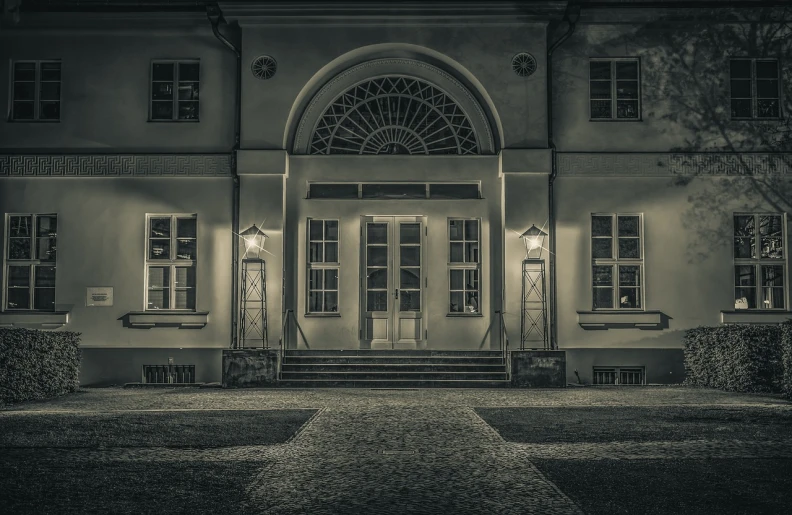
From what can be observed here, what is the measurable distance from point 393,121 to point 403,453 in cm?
1054

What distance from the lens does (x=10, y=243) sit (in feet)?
58.3

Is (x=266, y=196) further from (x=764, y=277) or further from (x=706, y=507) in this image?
(x=706, y=507)

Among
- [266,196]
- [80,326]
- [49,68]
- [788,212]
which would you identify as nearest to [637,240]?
[788,212]

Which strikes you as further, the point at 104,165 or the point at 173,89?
the point at 173,89

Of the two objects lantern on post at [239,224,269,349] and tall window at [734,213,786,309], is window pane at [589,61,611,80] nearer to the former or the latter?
tall window at [734,213,786,309]

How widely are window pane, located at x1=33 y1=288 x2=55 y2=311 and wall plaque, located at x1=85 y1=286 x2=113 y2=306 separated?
757 mm

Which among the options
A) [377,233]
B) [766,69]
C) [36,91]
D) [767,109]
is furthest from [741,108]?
[36,91]

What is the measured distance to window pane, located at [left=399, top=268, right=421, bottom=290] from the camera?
1773cm

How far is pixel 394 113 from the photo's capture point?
59.1ft

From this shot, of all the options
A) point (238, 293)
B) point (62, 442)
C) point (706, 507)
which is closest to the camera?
point (706, 507)

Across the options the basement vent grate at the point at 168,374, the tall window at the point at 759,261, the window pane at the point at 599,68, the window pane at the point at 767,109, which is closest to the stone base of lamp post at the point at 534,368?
the tall window at the point at 759,261

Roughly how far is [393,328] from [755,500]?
11.5 metres

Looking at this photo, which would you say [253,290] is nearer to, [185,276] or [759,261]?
[185,276]

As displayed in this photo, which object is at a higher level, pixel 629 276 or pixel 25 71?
pixel 25 71
